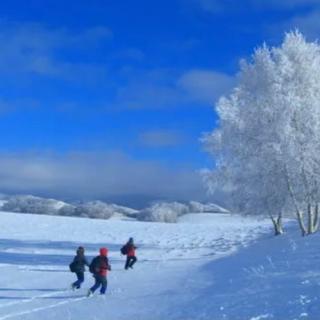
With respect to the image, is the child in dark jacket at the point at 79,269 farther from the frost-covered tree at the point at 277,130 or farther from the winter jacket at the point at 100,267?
the frost-covered tree at the point at 277,130

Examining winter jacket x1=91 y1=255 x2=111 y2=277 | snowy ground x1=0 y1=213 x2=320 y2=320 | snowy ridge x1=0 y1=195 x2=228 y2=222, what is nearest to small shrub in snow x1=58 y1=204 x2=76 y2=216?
snowy ridge x1=0 y1=195 x2=228 y2=222

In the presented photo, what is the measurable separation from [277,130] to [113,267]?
30.2 ft

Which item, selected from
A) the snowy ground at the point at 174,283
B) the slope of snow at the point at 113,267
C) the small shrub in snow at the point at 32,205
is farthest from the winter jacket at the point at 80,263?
the small shrub in snow at the point at 32,205

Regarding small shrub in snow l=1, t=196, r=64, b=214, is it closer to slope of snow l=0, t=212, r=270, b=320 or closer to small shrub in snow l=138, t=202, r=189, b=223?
small shrub in snow l=138, t=202, r=189, b=223

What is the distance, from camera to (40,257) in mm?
33469

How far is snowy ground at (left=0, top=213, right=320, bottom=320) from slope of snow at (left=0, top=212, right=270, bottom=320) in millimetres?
35

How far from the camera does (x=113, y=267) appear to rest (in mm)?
28953

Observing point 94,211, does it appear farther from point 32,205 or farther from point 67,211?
point 32,205

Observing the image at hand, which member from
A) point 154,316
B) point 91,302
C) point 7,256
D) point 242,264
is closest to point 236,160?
point 242,264

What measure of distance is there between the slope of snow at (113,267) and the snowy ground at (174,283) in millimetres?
35

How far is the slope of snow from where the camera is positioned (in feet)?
59.6

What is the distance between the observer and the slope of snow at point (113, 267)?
18.2 meters

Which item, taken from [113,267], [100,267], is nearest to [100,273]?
[100,267]

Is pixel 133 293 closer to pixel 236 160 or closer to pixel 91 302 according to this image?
pixel 91 302
